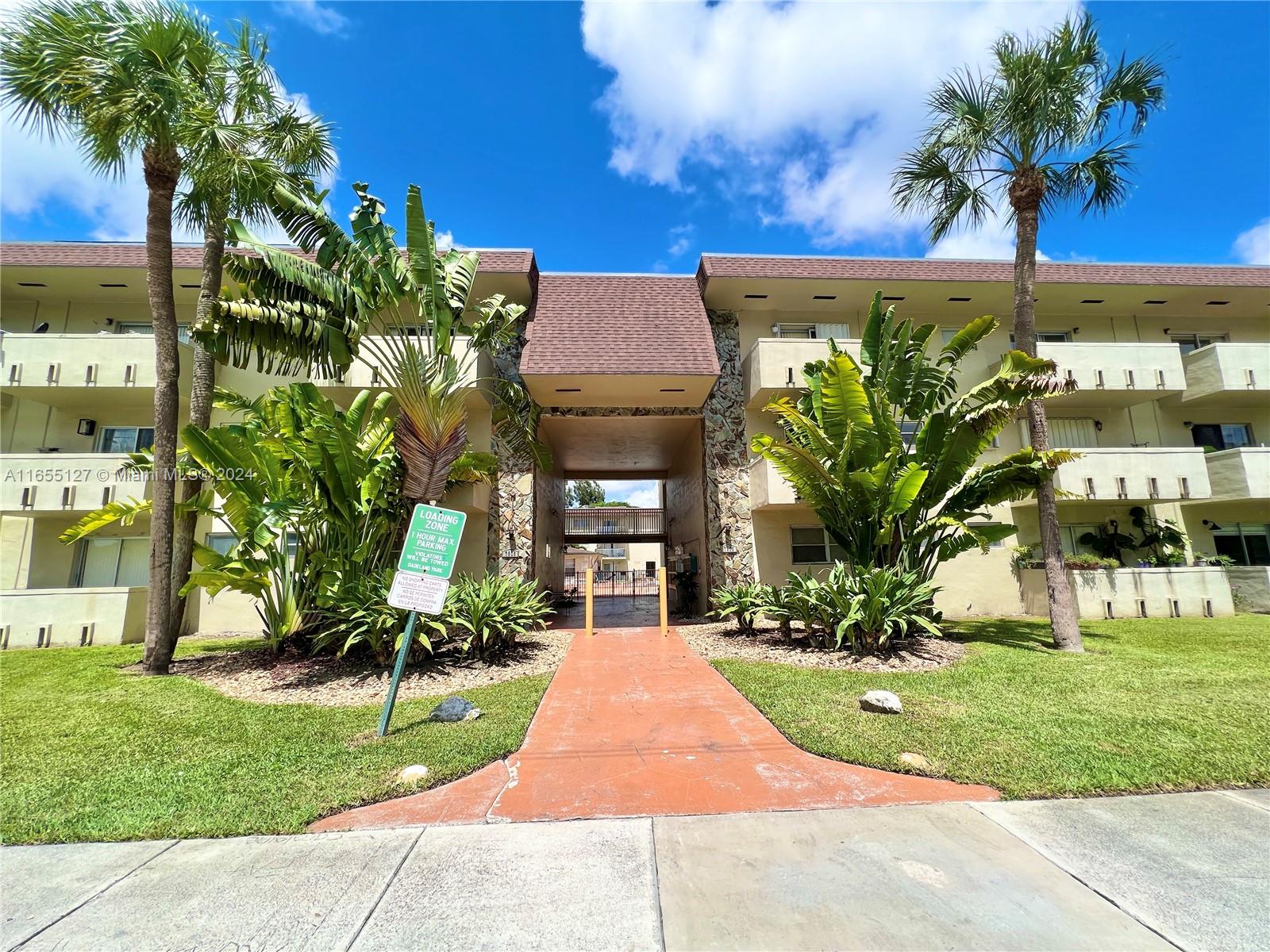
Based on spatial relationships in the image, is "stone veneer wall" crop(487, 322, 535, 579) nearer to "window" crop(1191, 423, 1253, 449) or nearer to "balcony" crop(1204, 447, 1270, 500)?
"balcony" crop(1204, 447, 1270, 500)

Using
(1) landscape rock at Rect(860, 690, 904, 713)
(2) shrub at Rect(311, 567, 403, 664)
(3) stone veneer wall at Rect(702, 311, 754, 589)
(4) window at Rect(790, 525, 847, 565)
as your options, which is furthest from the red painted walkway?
(4) window at Rect(790, 525, 847, 565)

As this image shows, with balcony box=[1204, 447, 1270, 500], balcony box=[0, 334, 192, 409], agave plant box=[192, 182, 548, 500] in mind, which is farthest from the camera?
balcony box=[1204, 447, 1270, 500]

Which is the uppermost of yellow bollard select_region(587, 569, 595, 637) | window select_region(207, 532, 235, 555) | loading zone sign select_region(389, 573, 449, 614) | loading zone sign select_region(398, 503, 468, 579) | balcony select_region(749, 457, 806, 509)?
balcony select_region(749, 457, 806, 509)

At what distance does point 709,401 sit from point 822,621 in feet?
22.9

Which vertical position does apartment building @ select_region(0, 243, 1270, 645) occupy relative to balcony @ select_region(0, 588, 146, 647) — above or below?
above

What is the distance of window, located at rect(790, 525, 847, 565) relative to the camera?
575 inches

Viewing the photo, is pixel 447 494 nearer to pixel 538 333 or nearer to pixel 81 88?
pixel 538 333

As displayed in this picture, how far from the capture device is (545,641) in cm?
1111

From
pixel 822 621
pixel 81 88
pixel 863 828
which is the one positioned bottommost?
pixel 863 828

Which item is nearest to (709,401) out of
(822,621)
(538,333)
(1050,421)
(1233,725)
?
(538,333)

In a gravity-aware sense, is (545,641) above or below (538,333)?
below

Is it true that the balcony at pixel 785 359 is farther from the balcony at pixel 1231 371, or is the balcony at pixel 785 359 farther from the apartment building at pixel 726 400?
the balcony at pixel 1231 371

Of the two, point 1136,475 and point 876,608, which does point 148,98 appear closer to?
point 876,608

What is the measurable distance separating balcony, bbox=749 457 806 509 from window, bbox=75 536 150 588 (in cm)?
1538
